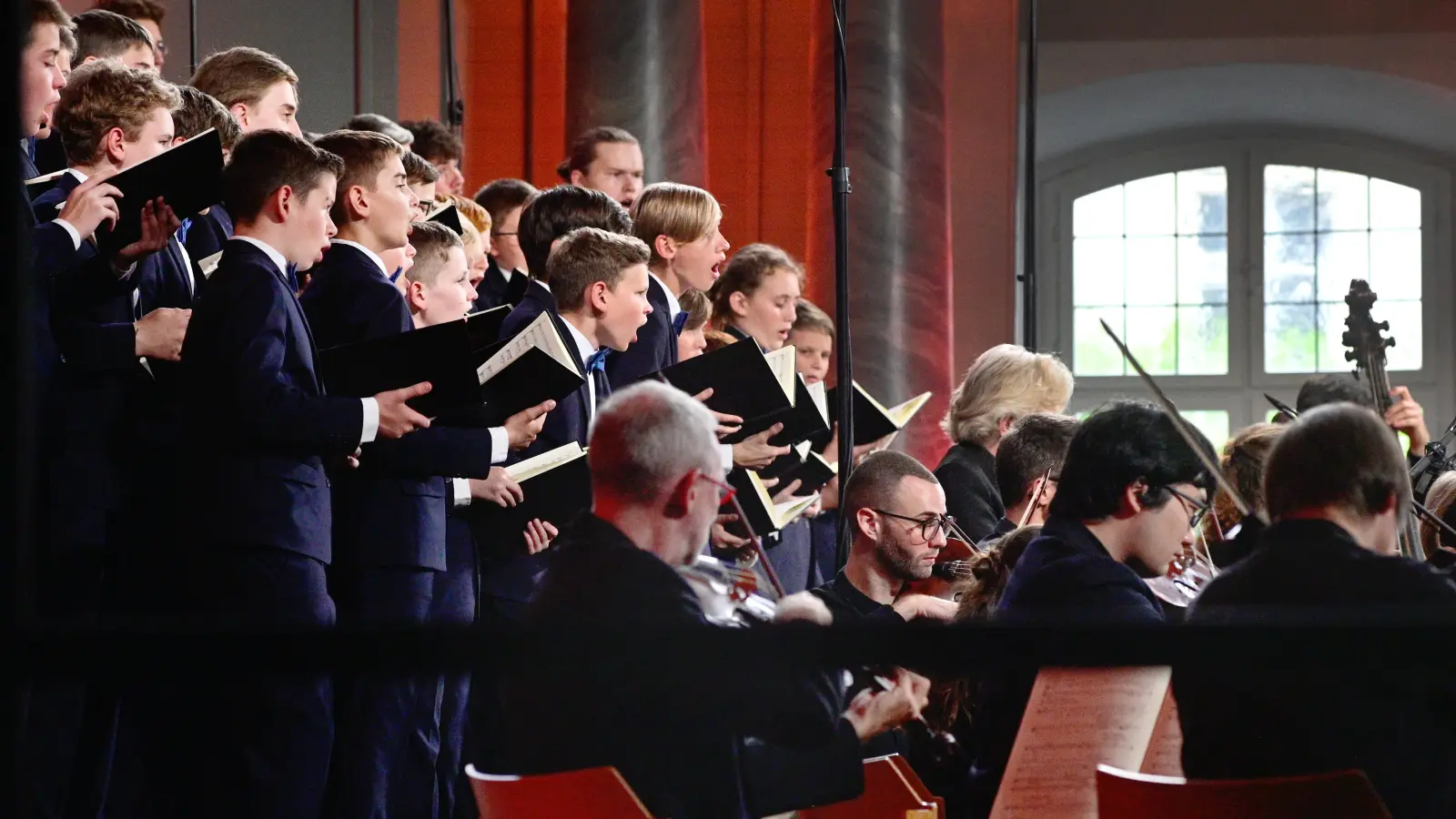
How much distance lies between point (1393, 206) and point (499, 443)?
27.2 feet

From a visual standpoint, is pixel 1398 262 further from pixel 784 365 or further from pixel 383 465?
pixel 383 465

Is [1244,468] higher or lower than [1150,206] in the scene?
lower

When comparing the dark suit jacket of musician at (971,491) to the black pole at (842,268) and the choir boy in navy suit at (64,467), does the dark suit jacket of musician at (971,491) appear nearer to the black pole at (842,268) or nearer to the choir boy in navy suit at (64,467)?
the black pole at (842,268)

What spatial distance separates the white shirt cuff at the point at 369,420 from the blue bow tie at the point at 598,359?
3.02ft

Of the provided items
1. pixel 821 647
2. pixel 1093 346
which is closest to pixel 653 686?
pixel 821 647

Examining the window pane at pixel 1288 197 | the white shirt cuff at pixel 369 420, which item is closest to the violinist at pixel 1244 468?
the white shirt cuff at pixel 369 420

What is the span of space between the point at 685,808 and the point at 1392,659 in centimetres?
110

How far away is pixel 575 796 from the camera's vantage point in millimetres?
1655

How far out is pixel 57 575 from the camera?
2.80 m

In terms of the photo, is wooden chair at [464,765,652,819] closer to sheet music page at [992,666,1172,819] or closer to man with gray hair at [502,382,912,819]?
man with gray hair at [502,382,912,819]

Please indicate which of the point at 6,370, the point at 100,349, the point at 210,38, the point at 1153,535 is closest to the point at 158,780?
the point at 100,349

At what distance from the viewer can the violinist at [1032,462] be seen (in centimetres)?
340

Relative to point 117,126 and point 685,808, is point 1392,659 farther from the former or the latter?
point 117,126

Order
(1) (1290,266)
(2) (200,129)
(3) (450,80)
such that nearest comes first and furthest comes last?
(2) (200,129)
(3) (450,80)
(1) (1290,266)
